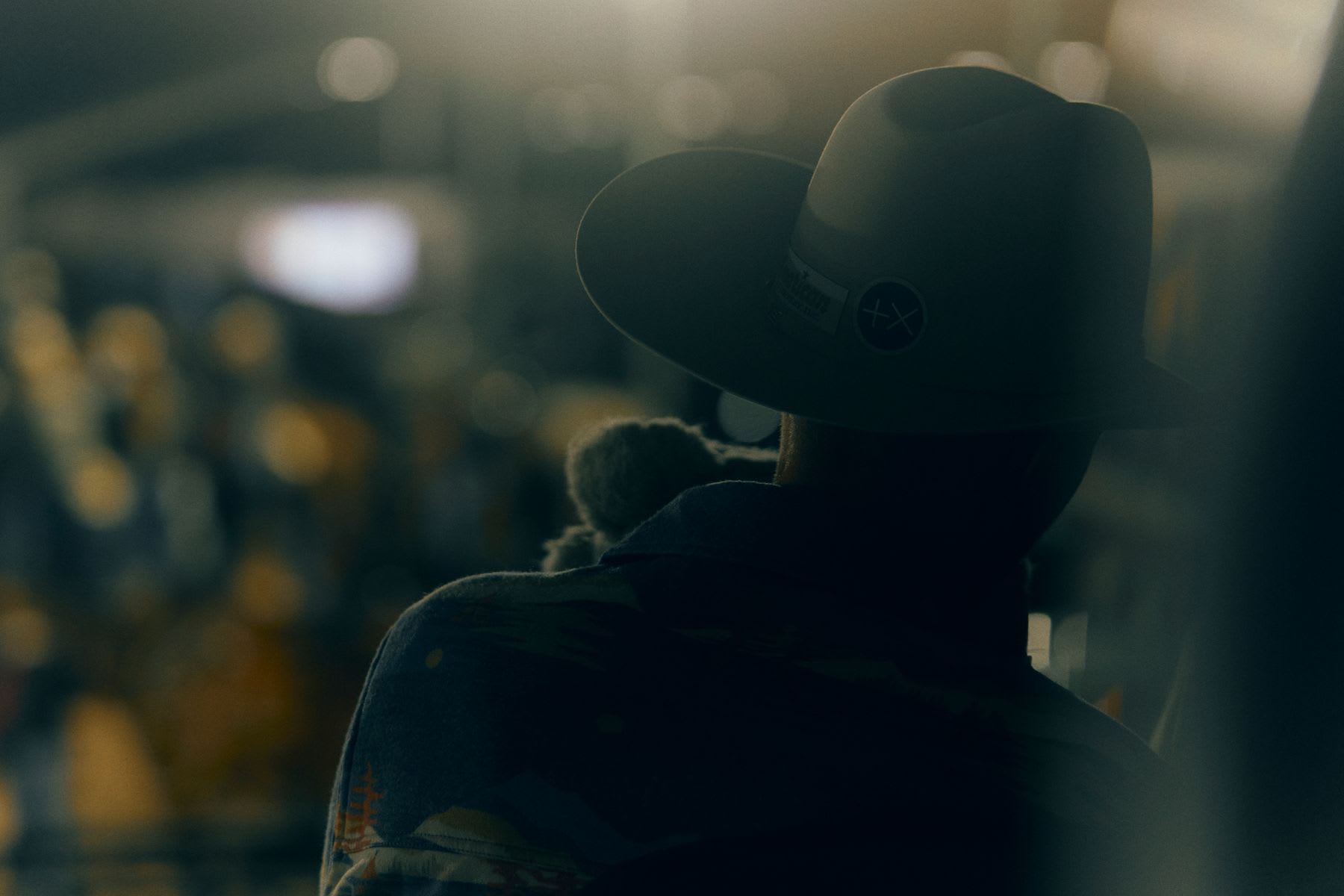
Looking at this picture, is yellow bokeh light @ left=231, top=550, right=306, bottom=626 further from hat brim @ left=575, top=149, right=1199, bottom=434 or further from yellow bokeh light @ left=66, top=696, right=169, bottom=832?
hat brim @ left=575, top=149, right=1199, bottom=434

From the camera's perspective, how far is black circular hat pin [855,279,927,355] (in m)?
1.01

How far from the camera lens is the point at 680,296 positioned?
1126mm

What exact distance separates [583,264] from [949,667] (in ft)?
1.56

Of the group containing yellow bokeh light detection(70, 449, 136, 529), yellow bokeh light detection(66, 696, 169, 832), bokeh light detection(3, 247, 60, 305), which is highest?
bokeh light detection(3, 247, 60, 305)

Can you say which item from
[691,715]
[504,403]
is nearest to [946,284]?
[691,715]

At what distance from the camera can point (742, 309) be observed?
3.65 ft

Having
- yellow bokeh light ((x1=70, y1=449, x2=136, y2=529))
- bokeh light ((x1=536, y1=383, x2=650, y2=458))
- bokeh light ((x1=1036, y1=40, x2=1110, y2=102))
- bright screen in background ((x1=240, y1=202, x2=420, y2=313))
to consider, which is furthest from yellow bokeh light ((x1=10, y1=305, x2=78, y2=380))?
bokeh light ((x1=1036, y1=40, x2=1110, y2=102))

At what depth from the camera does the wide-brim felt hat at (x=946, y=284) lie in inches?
39.4

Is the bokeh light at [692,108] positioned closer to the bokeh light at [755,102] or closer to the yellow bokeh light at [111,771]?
the bokeh light at [755,102]

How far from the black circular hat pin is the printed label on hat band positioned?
21 millimetres

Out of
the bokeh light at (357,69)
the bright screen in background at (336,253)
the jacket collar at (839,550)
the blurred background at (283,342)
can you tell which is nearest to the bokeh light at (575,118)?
the blurred background at (283,342)

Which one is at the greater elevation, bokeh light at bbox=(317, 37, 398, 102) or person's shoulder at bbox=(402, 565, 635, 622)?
bokeh light at bbox=(317, 37, 398, 102)

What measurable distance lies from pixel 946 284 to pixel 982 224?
53mm

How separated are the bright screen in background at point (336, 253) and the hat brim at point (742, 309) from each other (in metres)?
8.32
